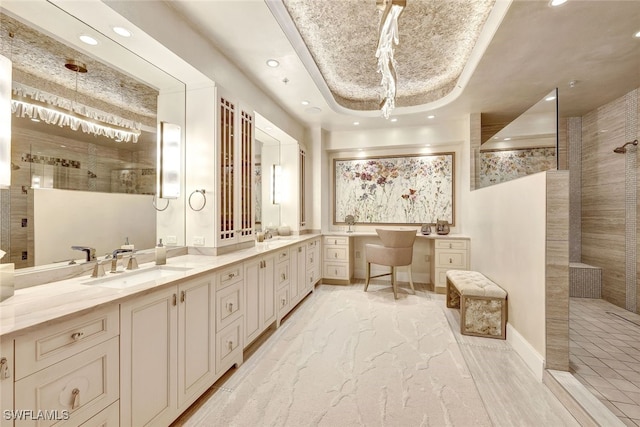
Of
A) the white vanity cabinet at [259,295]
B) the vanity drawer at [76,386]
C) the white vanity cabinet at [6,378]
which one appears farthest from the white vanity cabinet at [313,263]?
the white vanity cabinet at [6,378]

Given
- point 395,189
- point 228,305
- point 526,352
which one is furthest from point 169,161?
point 395,189

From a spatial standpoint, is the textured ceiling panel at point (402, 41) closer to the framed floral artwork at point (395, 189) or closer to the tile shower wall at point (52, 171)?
the framed floral artwork at point (395, 189)

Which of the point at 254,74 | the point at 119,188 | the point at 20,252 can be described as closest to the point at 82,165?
the point at 119,188

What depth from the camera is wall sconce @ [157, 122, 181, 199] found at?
87.5 inches

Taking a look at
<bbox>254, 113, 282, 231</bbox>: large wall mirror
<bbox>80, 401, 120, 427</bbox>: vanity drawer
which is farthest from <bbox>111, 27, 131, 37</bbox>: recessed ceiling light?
<bbox>254, 113, 282, 231</bbox>: large wall mirror

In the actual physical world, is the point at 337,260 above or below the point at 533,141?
below

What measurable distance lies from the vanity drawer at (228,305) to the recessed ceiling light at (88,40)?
6.24ft

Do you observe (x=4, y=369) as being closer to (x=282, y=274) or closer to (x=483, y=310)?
(x=282, y=274)

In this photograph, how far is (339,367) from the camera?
2176 millimetres

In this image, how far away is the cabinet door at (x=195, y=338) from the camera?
160cm

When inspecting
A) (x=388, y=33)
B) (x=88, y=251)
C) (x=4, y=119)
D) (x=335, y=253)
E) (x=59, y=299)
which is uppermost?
(x=388, y=33)

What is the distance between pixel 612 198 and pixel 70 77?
573cm

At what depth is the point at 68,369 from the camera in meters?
1.04

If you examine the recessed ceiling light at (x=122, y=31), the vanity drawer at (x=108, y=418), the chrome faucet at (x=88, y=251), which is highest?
the recessed ceiling light at (x=122, y=31)
